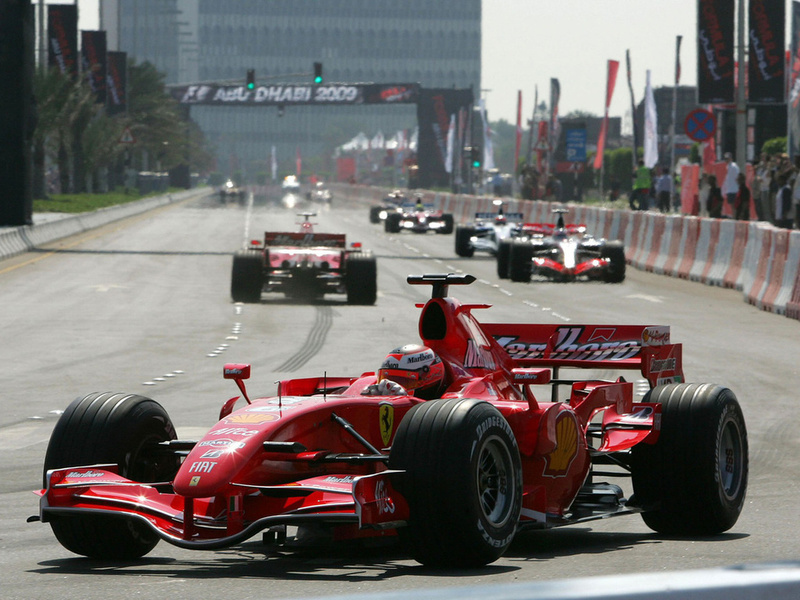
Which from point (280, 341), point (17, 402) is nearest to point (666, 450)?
point (17, 402)

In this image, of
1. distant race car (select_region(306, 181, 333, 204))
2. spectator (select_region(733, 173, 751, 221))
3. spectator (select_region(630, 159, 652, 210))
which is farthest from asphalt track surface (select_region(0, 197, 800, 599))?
distant race car (select_region(306, 181, 333, 204))

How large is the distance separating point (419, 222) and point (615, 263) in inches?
904

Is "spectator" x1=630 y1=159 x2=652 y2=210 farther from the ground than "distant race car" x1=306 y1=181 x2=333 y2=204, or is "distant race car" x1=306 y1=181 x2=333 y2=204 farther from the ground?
"spectator" x1=630 y1=159 x2=652 y2=210

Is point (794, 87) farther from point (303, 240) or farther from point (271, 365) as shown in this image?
point (271, 365)

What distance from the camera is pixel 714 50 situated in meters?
32.5

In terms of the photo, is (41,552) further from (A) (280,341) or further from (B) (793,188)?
(B) (793,188)

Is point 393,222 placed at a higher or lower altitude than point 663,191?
lower

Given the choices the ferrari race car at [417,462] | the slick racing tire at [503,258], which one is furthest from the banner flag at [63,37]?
→ the ferrari race car at [417,462]

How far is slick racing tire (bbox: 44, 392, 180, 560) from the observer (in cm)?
646

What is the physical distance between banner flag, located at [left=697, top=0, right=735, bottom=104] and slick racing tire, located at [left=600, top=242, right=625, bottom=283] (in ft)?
23.0

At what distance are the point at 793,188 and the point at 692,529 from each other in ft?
74.7

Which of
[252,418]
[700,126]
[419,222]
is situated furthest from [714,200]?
[252,418]

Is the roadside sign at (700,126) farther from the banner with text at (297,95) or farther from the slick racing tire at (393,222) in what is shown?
the banner with text at (297,95)

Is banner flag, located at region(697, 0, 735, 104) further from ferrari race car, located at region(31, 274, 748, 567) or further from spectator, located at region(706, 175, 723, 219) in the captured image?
ferrari race car, located at region(31, 274, 748, 567)
